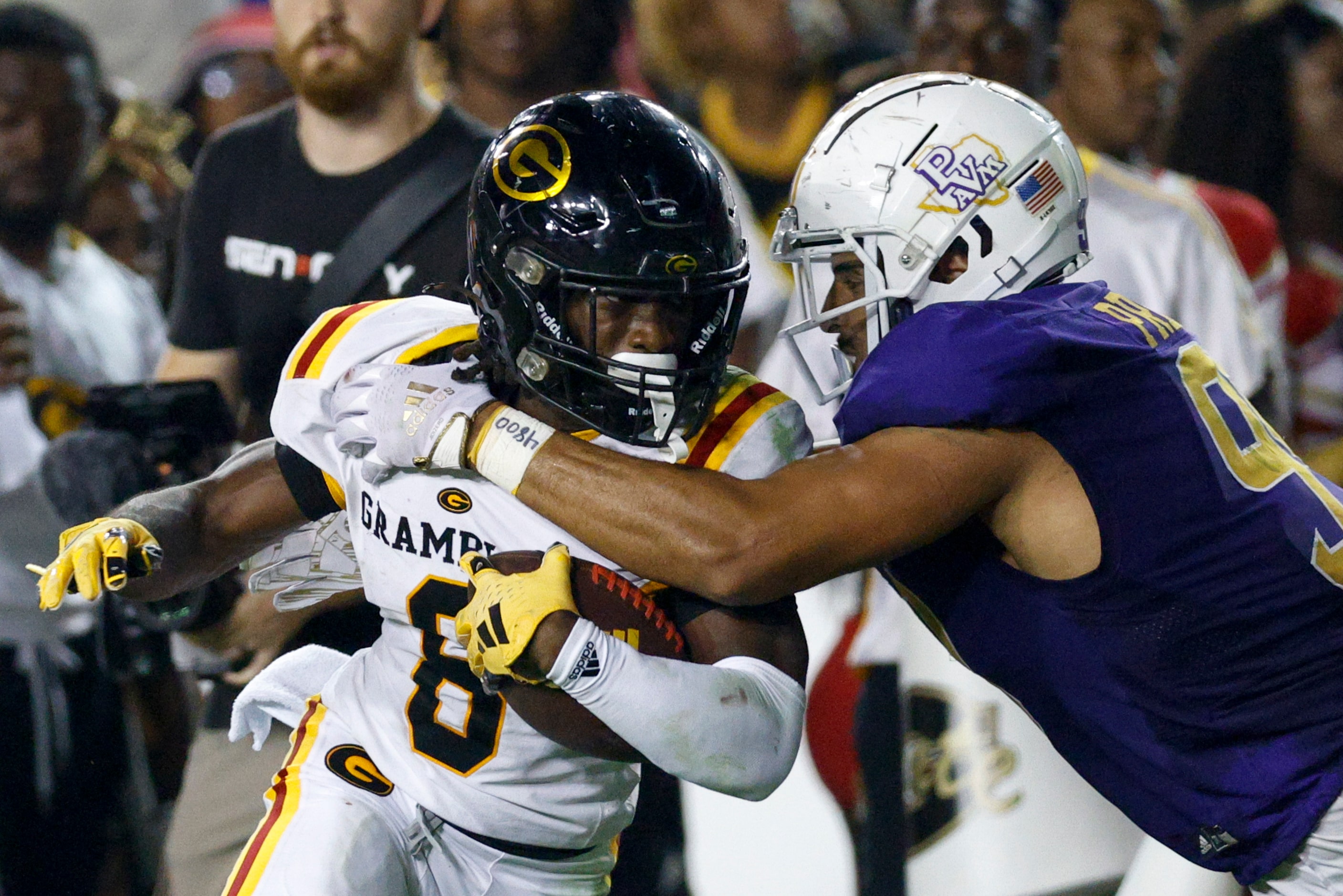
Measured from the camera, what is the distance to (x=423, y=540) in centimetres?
220

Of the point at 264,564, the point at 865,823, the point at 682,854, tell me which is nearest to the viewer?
the point at 264,564

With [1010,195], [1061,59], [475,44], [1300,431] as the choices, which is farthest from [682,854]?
[1300,431]

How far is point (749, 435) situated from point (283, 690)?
80cm

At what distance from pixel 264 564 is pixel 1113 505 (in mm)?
1314

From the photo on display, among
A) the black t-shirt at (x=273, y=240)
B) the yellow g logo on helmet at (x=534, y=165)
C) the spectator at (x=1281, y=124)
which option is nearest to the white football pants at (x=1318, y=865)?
the yellow g logo on helmet at (x=534, y=165)

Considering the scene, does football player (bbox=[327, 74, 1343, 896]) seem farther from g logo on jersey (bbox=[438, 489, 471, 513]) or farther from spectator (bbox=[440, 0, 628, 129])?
spectator (bbox=[440, 0, 628, 129])

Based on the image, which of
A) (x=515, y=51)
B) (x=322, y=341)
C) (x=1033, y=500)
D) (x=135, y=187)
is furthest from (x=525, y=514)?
(x=135, y=187)

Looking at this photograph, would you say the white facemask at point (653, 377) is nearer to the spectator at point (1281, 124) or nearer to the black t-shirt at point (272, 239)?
the black t-shirt at point (272, 239)

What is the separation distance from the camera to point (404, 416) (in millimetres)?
2104

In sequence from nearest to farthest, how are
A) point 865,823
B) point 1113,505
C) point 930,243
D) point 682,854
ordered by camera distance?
point 1113,505
point 930,243
point 682,854
point 865,823

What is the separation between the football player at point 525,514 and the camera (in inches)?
82.7

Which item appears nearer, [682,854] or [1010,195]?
[1010,195]

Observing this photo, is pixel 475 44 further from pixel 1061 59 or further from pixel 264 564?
pixel 264 564

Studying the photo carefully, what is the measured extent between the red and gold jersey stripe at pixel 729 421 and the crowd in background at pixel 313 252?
0.80 meters
